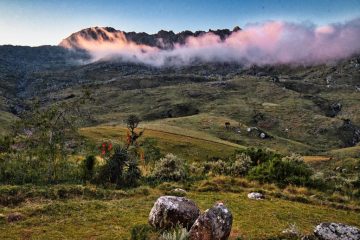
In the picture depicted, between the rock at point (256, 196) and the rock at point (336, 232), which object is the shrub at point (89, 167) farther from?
the rock at point (336, 232)

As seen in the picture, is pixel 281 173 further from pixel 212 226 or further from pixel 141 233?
pixel 141 233

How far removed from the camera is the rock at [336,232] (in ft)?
67.2

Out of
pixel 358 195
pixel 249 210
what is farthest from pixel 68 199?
pixel 358 195

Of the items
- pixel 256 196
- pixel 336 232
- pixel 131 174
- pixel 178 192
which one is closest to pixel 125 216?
pixel 178 192

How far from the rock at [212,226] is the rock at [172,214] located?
2.35m

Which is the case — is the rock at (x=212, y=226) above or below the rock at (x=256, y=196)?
above

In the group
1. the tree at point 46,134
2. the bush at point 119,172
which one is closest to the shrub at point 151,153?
the tree at point 46,134

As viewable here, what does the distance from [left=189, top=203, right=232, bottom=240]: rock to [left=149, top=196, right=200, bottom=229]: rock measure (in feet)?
7.72

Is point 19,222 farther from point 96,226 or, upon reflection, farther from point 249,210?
point 249,210

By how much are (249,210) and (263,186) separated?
34.3 ft

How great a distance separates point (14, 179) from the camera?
33.0 m

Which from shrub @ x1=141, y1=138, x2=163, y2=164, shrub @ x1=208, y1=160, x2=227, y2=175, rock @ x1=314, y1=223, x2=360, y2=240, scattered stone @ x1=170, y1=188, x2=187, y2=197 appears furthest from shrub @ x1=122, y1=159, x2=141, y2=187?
shrub @ x1=141, y1=138, x2=163, y2=164

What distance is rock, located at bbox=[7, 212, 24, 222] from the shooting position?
2336 cm

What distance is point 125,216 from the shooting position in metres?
25.7
